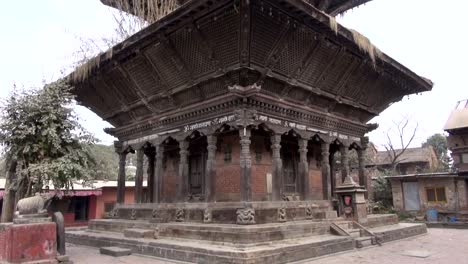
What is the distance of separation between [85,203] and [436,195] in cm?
2461

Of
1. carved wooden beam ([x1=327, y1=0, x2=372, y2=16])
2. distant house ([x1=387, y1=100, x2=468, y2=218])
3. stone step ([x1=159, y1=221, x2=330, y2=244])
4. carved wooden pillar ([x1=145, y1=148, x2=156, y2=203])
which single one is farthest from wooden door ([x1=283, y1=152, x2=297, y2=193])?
distant house ([x1=387, y1=100, x2=468, y2=218])

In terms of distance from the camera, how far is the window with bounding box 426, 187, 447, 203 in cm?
2598

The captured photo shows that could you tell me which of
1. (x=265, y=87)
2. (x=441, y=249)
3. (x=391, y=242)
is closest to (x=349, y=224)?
(x=391, y=242)

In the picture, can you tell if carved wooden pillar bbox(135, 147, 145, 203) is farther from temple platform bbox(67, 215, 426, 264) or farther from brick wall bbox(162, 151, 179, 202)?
temple platform bbox(67, 215, 426, 264)

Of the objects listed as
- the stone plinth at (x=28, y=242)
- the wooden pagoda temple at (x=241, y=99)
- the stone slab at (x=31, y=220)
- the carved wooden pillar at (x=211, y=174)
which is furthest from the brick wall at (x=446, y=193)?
the stone slab at (x=31, y=220)

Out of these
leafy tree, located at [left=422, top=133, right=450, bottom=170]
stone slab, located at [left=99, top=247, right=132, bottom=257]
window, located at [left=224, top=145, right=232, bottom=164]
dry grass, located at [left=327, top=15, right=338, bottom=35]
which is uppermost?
leafy tree, located at [left=422, top=133, right=450, bottom=170]

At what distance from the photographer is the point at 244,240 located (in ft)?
28.8

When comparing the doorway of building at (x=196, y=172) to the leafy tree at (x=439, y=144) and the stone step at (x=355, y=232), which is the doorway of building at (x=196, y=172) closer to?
the stone step at (x=355, y=232)

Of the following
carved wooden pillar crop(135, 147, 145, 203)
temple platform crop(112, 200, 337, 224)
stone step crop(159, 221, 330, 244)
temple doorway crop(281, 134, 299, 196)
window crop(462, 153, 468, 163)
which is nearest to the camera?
stone step crop(159, 221, 330, 244)

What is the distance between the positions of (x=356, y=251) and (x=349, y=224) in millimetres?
1777

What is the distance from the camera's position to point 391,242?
40.0ft

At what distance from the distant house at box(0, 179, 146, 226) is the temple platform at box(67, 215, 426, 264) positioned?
35.1ft

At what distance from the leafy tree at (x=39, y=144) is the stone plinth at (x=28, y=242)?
5.19 ft

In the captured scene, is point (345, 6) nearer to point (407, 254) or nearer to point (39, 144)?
point (407, 254)
